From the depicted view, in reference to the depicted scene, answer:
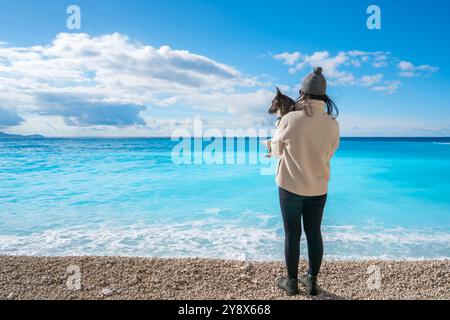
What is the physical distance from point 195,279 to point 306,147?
2086 mm

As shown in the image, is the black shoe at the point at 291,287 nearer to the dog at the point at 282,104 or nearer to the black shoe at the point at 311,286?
the black shoe at the point at 311,286

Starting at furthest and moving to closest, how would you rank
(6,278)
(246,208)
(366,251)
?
(246,208), (366,251), (6,278)

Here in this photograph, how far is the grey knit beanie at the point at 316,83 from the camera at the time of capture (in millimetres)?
2797

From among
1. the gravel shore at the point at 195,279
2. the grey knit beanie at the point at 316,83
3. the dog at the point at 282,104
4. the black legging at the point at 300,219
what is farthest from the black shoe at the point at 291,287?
the grey knit beanie at the point at 316,83

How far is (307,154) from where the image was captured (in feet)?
8.89

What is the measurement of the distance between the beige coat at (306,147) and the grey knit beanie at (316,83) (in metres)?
0.12

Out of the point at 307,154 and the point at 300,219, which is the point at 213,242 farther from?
the point at 307,154

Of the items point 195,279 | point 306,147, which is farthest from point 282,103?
point 195,279

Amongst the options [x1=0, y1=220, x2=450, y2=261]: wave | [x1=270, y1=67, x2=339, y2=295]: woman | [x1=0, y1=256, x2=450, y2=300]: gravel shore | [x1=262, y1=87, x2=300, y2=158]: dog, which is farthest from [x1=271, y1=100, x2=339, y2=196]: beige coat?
[x1=0, y1=220, x2=450, y2=261]: wave

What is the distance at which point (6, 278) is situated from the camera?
12.3ft

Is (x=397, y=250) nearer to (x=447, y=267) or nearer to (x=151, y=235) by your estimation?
(x=447, y=267)

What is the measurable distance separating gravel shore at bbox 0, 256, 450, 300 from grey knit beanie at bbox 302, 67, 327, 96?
1991 mm

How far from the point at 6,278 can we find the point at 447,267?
213 inches

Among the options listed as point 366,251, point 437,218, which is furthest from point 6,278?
point 437,218
